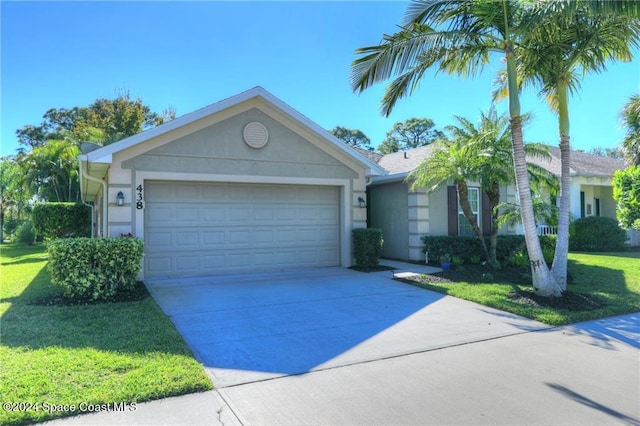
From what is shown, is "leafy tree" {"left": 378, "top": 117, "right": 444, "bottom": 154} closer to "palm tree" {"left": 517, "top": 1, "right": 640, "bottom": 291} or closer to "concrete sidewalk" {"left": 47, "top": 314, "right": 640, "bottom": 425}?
"palm tree" {"left": 517, "top": 1, "right": 640, "bottom": 291}

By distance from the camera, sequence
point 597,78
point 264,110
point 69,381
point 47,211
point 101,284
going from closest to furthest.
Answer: point 69,381 → point 101,284 → point 597,78 → point 264,110 → point 47,211

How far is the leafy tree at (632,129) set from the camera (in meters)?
15.2

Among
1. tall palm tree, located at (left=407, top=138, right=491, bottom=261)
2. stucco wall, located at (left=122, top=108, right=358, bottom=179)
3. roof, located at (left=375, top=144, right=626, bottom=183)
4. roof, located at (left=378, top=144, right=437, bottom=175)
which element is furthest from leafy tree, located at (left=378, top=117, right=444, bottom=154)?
stucco wall, located at (left=122, top=108, right=358, bottom=179)

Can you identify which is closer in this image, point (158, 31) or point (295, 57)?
point (158, 31)

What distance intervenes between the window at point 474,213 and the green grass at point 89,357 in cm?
1049

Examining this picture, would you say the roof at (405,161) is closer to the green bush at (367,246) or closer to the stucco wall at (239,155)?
the green bush at (367,246)

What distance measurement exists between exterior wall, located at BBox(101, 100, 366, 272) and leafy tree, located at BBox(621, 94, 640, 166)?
11.2 m

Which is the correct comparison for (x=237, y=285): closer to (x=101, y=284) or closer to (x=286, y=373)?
(x=101, y=284)

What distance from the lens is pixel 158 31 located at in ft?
37.7

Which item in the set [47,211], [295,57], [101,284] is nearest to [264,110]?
[295,57]

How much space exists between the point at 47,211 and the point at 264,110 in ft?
43.5

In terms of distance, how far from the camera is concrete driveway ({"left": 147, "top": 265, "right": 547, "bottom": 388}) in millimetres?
4777

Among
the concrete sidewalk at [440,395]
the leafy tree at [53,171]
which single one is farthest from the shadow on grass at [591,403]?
the leafy tree at [53,171]

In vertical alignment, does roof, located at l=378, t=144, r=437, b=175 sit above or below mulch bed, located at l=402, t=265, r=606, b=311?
above
